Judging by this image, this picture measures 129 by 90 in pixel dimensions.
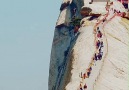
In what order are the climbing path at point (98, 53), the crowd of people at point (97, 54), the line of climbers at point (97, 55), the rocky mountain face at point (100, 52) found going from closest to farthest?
the crowd of people at point (97, 54) → the rocky mountain face at point (100, 52) → the climbing path at point (98, 53) → the line of climbers at point (97, 55)

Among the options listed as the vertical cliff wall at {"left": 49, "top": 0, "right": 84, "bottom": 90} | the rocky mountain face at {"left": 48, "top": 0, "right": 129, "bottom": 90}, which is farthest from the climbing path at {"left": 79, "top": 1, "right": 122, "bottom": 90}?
the vertical cliff wall at {"left": 49, "top": 0, "right": 84, "bottom": 90}

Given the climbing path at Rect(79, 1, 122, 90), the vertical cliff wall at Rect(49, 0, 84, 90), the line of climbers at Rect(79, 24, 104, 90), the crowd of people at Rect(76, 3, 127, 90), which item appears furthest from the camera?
the vertical cliff wall at Rect(49, 0, 84, 90)

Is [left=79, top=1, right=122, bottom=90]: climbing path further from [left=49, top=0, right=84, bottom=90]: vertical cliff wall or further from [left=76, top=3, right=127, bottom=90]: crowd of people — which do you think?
[left=49, top=0, right=84, bottom=90]: vertical cliff wall

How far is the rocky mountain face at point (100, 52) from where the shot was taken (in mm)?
36531

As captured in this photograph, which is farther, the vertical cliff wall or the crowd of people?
the vertical cliff wall

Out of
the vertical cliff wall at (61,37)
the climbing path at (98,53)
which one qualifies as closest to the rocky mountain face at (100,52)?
the climbing path at (98,53)

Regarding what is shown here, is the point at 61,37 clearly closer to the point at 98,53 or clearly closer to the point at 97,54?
the point at 98,53

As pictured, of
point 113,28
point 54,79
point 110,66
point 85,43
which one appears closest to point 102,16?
point 113,28

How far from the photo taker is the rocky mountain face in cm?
3653

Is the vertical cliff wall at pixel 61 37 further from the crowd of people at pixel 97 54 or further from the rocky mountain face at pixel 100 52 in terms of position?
the crowd of people at pixel 97 54

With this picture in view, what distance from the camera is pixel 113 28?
44.4 meters

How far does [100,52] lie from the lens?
131ft

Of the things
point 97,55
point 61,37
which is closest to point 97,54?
point 97,55

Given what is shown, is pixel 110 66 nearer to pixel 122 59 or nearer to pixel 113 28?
pixel 122 59
